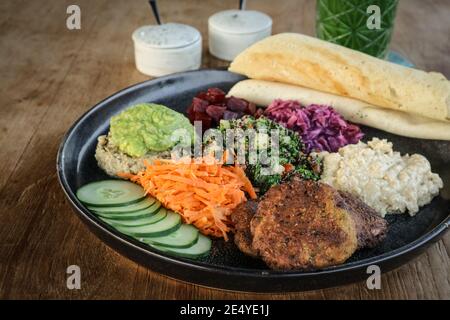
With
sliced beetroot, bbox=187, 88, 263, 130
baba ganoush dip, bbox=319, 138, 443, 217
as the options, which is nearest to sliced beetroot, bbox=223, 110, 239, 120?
sliced beetroot, bbox=187, 88, 263, 130

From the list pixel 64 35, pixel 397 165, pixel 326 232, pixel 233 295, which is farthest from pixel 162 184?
pixel 64 35

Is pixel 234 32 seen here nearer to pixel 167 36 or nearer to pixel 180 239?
pixel 167 36

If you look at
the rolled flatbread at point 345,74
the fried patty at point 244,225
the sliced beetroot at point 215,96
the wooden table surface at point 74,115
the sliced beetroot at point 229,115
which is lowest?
the wooden table surface at point 74,115

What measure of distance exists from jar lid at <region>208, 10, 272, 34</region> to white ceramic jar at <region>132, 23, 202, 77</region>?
31cm

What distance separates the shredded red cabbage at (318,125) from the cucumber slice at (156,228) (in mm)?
1296

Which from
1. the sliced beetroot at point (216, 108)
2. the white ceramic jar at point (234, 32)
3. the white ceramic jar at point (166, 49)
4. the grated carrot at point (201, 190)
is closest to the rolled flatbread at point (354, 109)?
Answer: the sliced beetroot at point (216, 108)

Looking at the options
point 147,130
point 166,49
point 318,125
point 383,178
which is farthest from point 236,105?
point 383,178

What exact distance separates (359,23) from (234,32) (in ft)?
3.69

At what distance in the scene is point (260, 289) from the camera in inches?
107

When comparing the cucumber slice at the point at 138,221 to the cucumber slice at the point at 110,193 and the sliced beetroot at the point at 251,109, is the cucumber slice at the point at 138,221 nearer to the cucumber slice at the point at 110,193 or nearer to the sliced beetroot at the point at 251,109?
the cucumber slice at the point at 110,193

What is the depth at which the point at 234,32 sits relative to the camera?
5.30 m

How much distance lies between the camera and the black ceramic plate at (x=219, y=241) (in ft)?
8.79

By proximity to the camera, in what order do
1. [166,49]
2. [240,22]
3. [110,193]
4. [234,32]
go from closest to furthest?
[110,193] < [166,49] < [234,32] < [240,22]

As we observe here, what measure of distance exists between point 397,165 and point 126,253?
172 cm
